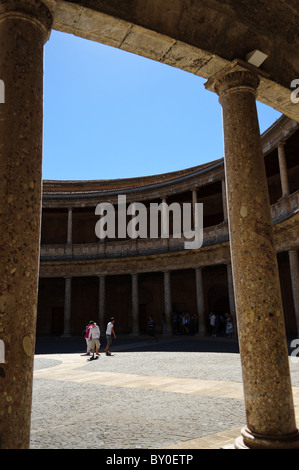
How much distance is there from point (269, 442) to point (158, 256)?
19.1 meters

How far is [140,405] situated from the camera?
19.5ft

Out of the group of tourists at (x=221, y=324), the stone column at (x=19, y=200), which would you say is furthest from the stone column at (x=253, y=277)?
the group of tourists at (x=221, y=324)

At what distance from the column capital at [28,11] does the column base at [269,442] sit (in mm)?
4384

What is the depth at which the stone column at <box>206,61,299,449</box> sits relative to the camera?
3.56 m

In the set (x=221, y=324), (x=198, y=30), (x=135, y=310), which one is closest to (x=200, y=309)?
(x=221, y=324)

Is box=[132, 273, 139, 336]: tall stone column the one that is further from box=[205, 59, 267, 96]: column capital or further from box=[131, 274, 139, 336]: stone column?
box=[205, 59, 267, 96]: column capital

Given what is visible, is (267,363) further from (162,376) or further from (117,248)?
(117,248)

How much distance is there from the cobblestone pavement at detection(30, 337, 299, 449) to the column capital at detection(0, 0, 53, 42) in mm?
4328

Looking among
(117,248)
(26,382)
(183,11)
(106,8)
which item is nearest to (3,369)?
(26,382)

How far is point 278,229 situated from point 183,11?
1340 centimetres

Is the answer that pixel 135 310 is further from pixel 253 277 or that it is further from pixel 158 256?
pixel 253 277

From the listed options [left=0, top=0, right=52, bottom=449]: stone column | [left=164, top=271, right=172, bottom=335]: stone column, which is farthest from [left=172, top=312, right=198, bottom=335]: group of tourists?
[left=0, top=0, right=52, bottom=449]: stone column

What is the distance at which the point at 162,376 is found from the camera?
29.0ft

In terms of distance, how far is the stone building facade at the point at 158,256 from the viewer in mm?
18059
